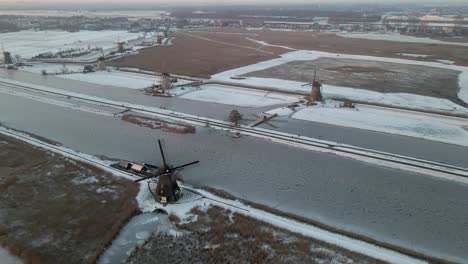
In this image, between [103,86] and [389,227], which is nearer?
[389,227]

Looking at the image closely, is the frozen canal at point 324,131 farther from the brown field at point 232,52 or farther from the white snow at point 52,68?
the brown field at point 232,52

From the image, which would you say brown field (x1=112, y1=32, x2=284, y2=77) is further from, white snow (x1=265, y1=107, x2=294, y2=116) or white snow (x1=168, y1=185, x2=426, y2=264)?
white snow (x1=168, y1=185, x2=426, y2=264)

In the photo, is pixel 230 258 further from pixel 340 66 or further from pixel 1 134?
pixel 340 66

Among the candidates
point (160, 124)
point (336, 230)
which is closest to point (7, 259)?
point (336, 230)

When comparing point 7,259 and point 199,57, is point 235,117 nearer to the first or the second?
point 7,259

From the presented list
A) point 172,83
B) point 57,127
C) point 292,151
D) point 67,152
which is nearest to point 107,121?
point 57,127

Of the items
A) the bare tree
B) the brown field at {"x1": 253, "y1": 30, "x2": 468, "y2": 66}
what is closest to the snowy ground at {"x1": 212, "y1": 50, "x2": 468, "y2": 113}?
the brown field at {"x1": 253, "y1": 30, "x2": 468, "y2": 66}

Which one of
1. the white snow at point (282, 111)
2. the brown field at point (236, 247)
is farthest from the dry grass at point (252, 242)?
the white snow at point (282, 111)
